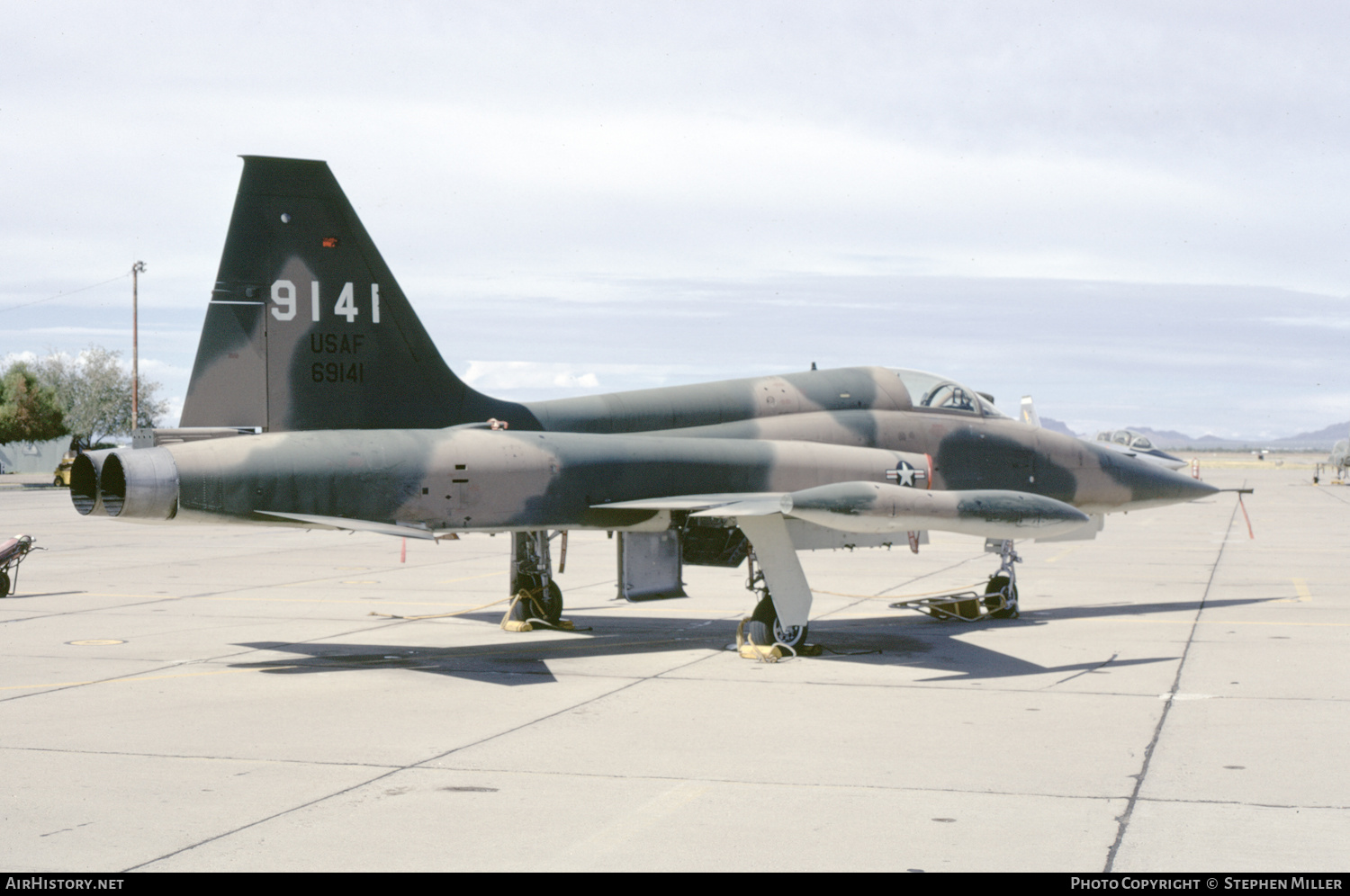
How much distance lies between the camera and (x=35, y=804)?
754 cm

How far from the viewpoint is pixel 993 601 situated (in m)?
17.1

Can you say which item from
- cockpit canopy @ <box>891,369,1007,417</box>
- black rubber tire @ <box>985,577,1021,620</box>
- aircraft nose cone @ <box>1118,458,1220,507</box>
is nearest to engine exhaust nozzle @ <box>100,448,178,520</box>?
cockpit canopy @ <box>891,369,1007,417</box>

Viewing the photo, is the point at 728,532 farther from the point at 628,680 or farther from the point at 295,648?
the point at 295,648

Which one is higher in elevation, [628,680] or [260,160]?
[260,160]

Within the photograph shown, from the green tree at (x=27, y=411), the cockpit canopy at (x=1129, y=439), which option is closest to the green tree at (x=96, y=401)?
the green tree at (x=27, y=411)

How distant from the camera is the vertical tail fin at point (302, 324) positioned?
13.0 m

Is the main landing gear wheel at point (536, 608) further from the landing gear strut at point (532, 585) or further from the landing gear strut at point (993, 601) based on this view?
the landing gear strut at point (993, 601)

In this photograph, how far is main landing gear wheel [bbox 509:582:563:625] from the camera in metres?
16.0

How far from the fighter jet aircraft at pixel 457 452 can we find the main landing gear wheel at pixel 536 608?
0.12 feet

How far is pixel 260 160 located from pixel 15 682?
5.53 metres

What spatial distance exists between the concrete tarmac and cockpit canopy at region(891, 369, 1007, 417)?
2789 mm

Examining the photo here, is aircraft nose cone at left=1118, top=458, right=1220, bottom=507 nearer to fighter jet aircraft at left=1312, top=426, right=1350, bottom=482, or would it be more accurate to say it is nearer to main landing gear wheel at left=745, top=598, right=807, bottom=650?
main landing gear wheel at left=745, top=598, right=807, bottom=650

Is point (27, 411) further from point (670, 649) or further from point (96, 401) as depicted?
point (670, 649)
